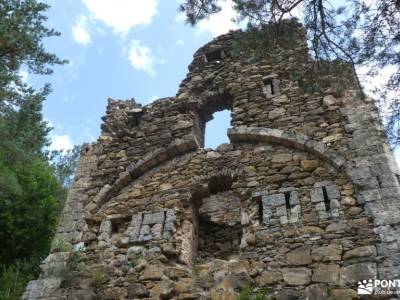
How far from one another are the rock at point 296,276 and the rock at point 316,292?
9 centimetres

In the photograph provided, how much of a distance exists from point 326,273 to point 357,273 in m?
0.30

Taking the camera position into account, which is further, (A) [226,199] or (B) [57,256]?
(A) [226,199]

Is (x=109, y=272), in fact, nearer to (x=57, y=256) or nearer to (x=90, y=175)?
(x=57, y=256)

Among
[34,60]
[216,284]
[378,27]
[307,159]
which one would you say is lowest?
[216,284]

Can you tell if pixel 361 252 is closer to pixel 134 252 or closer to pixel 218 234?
pixel 218 234

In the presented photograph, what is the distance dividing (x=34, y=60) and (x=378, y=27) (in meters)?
6.41

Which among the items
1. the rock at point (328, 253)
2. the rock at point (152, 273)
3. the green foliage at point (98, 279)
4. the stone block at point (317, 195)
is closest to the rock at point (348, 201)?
the stone block at point (317, 195)

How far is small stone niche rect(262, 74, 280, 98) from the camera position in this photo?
6.77 metres

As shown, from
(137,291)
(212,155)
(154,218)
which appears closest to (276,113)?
(212,155)

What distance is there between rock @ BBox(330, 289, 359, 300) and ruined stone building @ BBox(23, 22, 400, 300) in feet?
0.04

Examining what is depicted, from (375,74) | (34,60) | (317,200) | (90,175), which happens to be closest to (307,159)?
(317,200)

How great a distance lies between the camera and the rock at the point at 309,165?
5446mm

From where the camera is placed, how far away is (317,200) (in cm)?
502

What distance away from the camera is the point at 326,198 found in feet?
16.5
